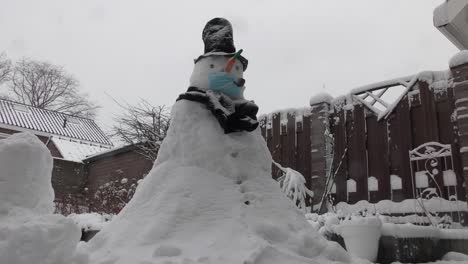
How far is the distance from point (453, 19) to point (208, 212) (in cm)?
495

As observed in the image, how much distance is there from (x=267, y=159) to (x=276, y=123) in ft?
14.8

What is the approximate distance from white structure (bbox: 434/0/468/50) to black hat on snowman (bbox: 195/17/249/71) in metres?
3.72

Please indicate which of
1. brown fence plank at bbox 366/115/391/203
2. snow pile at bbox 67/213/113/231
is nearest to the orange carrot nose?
snow pile at bbox 67/213/113/231

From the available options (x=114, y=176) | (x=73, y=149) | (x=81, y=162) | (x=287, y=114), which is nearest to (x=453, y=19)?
(x=287, y=114)

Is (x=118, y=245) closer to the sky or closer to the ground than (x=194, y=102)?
closer to the ground

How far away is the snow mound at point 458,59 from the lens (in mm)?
5109

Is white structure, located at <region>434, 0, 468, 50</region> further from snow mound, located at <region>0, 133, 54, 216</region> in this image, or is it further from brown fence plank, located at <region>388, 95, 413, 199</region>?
snow mound, located at <region>0, 133, 54, 216</region>

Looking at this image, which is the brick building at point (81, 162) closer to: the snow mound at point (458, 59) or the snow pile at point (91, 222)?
the snow pile at point (91, 222)

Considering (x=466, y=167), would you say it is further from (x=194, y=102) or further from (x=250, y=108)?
(x=194, y=102)

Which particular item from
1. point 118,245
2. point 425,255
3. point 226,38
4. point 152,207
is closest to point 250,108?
point 226,38

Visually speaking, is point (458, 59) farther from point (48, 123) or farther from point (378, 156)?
point (48, 123)

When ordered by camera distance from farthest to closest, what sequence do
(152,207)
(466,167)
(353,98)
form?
(353,98) → (466,167) → (152,207)

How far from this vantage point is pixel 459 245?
441cm

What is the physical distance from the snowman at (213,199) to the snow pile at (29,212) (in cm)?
38
